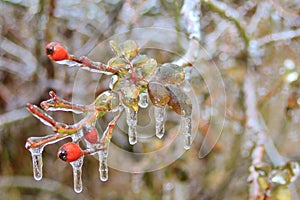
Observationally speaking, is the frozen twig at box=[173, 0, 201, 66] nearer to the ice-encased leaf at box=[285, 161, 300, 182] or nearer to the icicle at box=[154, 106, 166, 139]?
the icicle at box=[154, 106, 166, 139]

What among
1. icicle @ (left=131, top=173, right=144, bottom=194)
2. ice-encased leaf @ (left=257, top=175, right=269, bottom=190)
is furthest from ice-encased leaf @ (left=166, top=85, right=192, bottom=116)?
icicle @ (left=131, top=173, right=144, bottom=194)

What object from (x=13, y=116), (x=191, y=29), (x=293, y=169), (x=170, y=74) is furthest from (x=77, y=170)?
(x=13, y=116)

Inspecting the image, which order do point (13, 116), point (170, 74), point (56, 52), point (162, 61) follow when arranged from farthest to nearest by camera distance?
point (13, 116), point (162, 61), point (170, 74), point (56, 52)

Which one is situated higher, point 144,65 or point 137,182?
point 144,65

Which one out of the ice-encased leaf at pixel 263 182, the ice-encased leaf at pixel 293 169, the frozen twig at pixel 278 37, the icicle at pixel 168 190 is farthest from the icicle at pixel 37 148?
the icicle at pixel 168 190

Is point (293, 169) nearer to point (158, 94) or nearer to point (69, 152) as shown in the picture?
point (158, 94)

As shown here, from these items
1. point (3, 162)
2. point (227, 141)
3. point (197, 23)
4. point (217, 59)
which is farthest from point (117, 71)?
point (3, 162)

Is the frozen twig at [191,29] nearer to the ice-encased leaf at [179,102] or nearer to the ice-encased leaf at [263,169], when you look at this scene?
the ice-encased leaf at [179,102]
